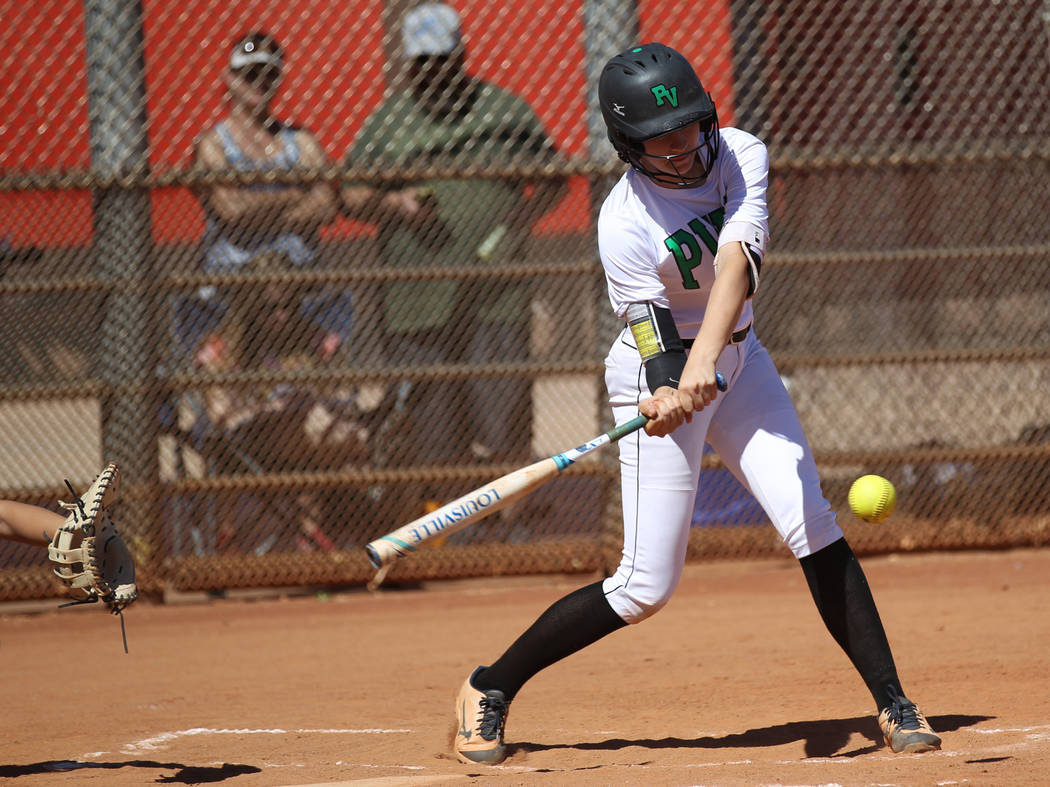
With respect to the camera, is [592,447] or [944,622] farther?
[944,622]

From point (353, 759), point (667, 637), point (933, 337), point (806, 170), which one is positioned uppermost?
point (806, 170)

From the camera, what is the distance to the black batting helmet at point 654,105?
125 inches

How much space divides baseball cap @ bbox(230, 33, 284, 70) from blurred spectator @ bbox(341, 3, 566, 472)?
55 cm

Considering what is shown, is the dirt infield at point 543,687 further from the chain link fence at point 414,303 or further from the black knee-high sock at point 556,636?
the chain link fence at point 414,303

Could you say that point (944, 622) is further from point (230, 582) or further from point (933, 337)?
point (230, 582)

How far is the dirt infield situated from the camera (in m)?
3.33

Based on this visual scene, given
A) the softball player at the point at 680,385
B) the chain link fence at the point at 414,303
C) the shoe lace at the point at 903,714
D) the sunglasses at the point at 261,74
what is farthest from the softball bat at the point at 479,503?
the sunglasses at the point at 261,74

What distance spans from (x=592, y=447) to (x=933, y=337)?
3.63 metres

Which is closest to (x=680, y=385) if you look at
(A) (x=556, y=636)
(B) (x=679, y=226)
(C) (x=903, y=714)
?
(B) (x=679, y=226)

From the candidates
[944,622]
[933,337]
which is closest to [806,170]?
[933,337]

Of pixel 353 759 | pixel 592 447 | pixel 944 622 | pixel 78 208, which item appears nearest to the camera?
pixel 592 447

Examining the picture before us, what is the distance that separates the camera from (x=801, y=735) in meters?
3.60

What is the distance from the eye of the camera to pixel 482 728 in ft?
11.4

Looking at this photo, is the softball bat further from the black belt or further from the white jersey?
the white jersey
